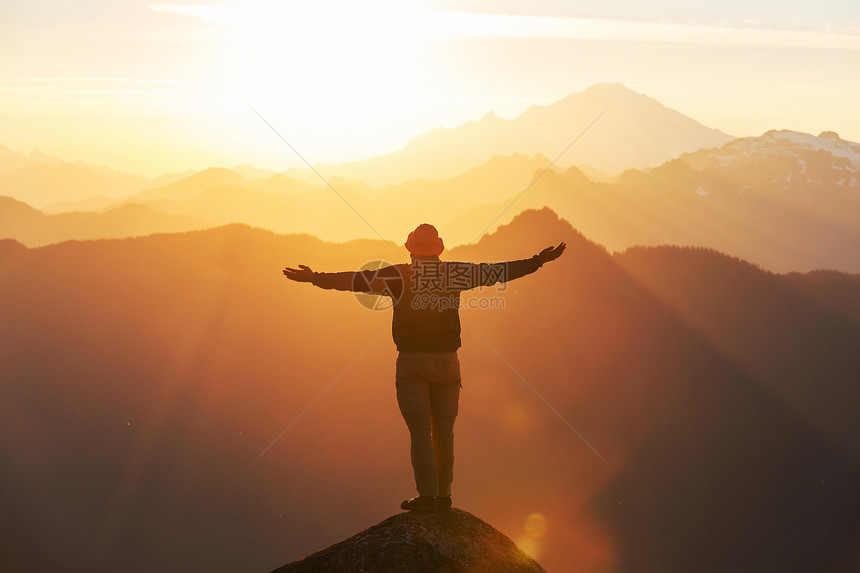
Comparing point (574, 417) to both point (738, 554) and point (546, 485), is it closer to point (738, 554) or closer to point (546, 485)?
point (546, 485)

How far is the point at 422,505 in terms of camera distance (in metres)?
10.5

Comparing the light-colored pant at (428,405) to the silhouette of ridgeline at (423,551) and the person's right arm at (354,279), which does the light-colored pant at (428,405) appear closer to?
the silhouette of ridgeline at (423,551)

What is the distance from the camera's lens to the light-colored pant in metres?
10.5

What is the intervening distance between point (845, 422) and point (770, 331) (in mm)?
28765

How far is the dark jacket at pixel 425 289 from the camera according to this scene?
34.5 feet

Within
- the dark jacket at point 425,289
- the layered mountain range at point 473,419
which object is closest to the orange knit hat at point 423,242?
the dark jacket at point 425,289

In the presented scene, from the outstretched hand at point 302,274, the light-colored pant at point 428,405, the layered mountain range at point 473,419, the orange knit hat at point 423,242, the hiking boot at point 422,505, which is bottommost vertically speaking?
the hiking boot at point 422,505

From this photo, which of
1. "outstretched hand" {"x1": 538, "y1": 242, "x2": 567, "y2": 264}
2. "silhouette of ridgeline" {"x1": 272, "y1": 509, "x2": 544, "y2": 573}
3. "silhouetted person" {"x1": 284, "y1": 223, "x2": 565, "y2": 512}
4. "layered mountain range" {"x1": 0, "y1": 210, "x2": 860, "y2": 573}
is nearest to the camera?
"silhouette of ridgeline" {"x1": 272, "y1": 509, "x2": 544, "y2": 573}

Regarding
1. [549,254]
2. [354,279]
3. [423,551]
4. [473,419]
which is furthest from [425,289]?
[473,419]

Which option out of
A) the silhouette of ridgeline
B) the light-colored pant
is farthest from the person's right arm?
the silhouette of ridgeline

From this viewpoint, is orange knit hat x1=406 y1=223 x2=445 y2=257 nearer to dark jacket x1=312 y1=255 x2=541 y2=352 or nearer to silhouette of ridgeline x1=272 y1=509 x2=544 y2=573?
dark jacket x1=312 y1=255 x2=541 y2=352

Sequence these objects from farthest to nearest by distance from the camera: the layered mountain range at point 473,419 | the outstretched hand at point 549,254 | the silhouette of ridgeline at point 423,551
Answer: the layered mountain range at point 473,419, the outstretched hand at point 549,254, the silhouette of ridgeline at point 423,551

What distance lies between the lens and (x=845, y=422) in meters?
152

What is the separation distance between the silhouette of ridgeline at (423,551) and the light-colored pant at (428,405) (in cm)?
59
